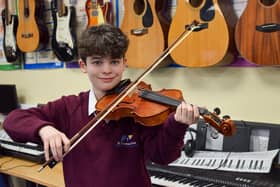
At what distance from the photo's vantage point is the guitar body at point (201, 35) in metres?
1.60

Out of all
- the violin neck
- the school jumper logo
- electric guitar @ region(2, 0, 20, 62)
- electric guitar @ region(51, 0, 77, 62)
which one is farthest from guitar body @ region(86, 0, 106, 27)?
the school jumper logo

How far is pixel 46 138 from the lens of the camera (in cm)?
88

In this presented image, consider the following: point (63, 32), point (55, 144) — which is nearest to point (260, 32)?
point (55, 144)

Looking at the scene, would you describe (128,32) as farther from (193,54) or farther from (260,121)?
(260,121)

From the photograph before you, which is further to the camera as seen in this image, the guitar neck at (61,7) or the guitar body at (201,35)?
the guitar neck at (61,7)

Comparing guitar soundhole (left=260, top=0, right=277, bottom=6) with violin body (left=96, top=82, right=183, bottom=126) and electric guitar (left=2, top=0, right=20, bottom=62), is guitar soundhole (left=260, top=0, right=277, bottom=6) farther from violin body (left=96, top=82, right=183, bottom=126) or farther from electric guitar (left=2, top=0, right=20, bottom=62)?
electric guitar (left=2, top=0, right=20, bottom=62)

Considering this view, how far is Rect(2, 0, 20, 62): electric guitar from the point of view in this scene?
268 cm

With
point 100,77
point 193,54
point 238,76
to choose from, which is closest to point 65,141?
point 100,77

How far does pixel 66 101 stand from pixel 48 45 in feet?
5.06

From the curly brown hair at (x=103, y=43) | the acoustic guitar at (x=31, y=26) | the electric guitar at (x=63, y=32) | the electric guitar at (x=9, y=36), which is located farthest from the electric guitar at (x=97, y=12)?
the curly brown hair at (x=103, y=43)

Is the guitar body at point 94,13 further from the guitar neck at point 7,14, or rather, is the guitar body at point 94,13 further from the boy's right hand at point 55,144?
the boy's right hand at point 55,144

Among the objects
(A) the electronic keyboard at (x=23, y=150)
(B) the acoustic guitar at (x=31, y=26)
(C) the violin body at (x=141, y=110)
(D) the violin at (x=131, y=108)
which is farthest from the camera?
(B) the acoustic guitar at (x=31, y=26)

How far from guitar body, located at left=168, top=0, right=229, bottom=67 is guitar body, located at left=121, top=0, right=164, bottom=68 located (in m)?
0.10

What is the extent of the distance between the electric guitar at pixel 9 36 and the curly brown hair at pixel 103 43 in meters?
1.78
